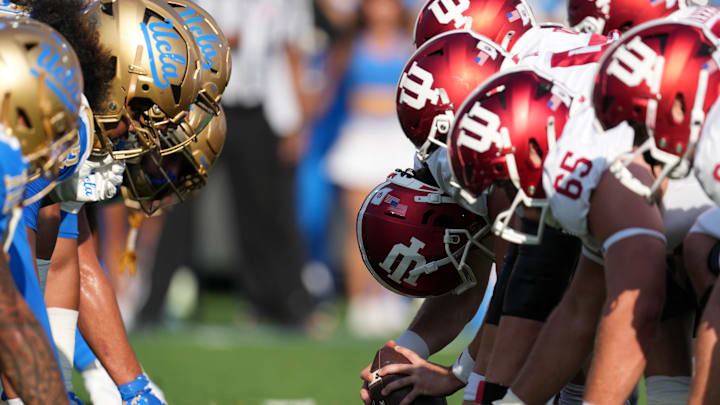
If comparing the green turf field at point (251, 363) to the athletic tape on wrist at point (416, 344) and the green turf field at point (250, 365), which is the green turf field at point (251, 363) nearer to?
the green turf field at point (250, 365)

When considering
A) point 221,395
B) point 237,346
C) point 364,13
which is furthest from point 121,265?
point 364,13

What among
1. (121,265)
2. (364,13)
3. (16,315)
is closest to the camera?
(16,315)

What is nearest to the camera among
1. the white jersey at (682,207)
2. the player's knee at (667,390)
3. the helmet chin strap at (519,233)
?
the helmet chin strap at (519,233)

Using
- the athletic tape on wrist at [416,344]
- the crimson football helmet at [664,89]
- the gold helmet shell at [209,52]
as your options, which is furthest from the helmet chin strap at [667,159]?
the gold helmet shell at [209,52]

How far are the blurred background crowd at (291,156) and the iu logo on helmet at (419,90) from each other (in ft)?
14.5

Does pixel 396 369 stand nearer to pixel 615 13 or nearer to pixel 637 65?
pixel 637 65

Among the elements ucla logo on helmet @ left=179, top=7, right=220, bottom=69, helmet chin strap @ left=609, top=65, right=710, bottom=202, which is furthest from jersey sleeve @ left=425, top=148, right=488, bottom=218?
ucla logo on helmet @ left=179, top=7, right=220, bottom=69

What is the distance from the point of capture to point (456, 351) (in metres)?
7.21

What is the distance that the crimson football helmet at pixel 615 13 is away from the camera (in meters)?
3.84

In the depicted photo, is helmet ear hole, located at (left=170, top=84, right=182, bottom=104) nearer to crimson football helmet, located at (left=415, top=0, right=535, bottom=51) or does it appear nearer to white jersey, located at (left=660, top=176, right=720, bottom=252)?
crimson football helmet, located at (left=415, top=0, right=535, bottom=51)

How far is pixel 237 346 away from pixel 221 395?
1843 millimetres

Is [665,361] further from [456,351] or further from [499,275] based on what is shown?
[456,351]

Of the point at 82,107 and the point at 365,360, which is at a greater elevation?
the point at 82,107

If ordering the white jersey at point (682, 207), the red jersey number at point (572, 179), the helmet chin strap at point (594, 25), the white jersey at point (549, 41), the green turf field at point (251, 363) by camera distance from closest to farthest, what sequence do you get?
the red jersey number at point (572, 179)
the white jersey at point (682, 207)
the white jersey at point (549, 41)
the helmet chin strap at point (594, 25)
the green turf field at point (251, 363)
